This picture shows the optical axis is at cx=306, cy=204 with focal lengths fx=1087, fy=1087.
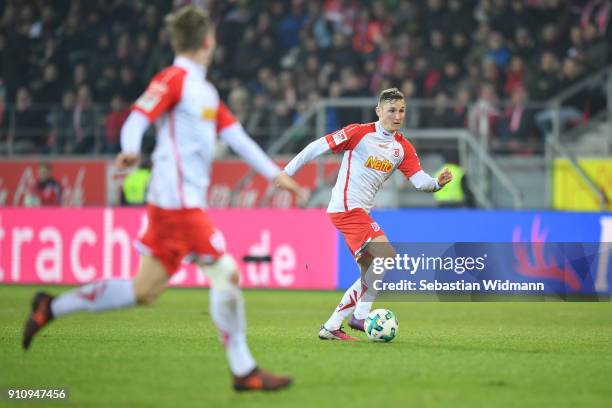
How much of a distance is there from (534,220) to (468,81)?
4440 mm

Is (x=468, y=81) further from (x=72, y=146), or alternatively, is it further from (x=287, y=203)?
(x=72, y=146)

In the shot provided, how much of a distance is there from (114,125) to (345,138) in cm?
1175

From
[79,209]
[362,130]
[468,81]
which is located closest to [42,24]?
[79,209]

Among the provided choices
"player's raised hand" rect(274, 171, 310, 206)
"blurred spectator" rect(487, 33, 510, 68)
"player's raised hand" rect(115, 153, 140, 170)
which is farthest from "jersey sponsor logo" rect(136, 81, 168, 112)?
"blurred spectator" rect(487, 33, 510, 68)

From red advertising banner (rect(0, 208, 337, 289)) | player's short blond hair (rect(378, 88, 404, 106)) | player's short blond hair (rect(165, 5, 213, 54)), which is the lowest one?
red advertising banner (rect(0, 208, 337, 289))

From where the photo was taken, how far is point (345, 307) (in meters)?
10.0

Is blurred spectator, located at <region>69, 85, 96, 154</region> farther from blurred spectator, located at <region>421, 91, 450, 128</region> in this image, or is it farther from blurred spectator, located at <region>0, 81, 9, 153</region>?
blurred spectator, located at <region>421, 91, 450, 128</region>

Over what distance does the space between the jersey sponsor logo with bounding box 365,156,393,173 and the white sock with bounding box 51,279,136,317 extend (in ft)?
12.1

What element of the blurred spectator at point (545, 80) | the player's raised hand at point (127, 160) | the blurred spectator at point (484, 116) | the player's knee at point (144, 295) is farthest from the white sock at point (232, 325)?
the blurred spectator at point (545, 80)

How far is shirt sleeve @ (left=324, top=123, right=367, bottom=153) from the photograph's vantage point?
10.0 metres

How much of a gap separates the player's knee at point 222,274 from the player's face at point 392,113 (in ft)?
12.2

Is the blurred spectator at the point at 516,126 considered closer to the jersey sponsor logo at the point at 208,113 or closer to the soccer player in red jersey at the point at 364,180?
the soccer player in red jersey at the point at 364,180

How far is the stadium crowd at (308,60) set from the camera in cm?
2008

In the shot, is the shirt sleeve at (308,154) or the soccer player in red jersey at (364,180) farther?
the soccer player in red jersey at (364,180)
